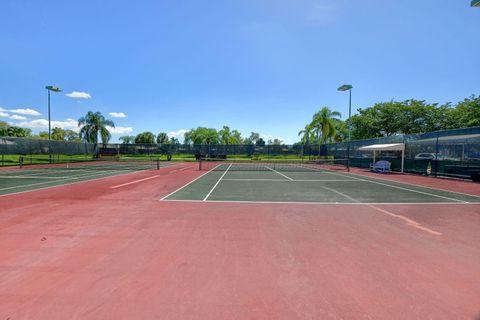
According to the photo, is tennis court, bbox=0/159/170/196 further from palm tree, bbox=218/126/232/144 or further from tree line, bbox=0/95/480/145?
palm tree, bbox=218/126/232/144

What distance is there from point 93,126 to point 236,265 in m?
62.5

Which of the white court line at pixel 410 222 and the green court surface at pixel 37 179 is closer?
the white court line at pixel 410 222

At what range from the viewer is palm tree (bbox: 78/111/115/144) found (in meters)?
56.3

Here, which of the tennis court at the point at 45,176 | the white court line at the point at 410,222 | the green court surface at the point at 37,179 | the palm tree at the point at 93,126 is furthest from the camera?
the palm tree at the point at 93,126

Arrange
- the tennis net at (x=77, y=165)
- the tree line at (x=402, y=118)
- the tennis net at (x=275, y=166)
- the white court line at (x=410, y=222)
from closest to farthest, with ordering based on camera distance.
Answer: the white court line at (x=410, y=222), the tennis net at (x=77, y=165), the tennis net at (x=275, y=166), the tree line at (x=402, y=118)

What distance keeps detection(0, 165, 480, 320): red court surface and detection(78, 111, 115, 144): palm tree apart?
55989 mm

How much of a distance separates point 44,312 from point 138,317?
1101 millimetres

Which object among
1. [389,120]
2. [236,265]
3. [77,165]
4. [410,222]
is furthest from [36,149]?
[389,120]

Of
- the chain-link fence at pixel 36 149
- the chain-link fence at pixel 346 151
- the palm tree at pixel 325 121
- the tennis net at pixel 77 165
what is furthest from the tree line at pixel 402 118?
the chain-link fence at pixel 36 149

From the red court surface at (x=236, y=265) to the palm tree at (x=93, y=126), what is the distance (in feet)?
184

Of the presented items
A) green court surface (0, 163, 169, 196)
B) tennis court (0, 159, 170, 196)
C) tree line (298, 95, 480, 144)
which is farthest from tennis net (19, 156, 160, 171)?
tree line (298, 95, 480, 144)

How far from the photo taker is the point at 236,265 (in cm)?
413

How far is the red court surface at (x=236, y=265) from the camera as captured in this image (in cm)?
302

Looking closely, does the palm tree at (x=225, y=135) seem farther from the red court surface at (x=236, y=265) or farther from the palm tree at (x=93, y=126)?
the red court surface at (x=236, y=265)
